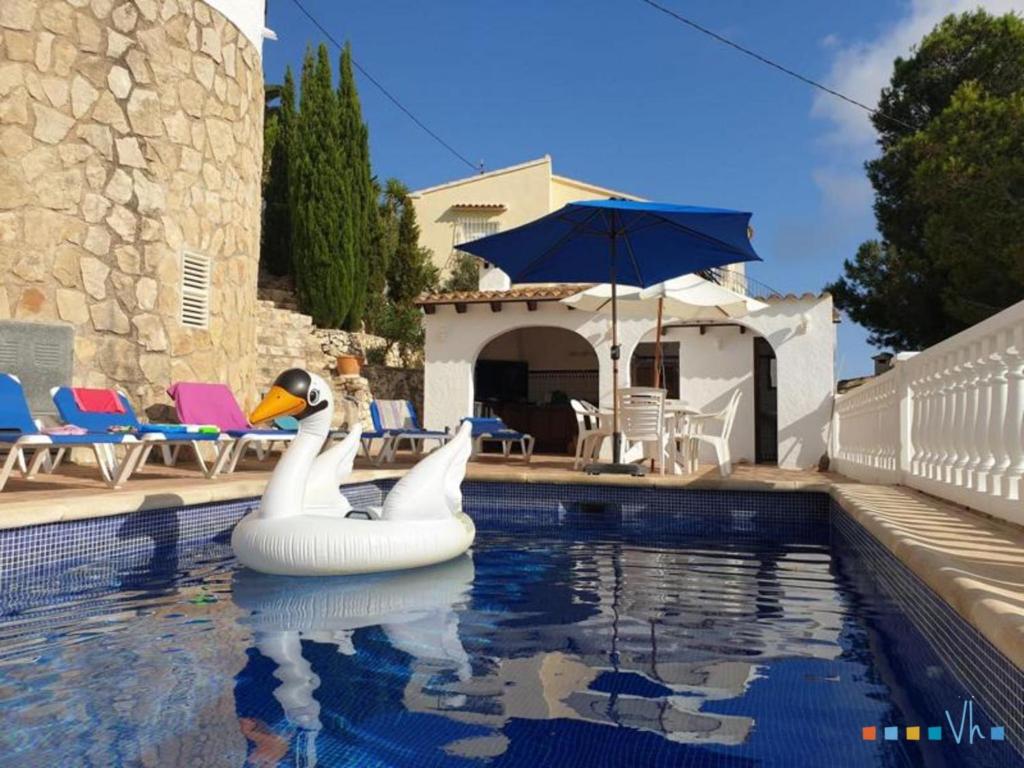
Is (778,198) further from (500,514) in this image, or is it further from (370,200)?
(370,200)

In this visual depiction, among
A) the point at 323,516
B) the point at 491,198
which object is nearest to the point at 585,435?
the point at 323,516

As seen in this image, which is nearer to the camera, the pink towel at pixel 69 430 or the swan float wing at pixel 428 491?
the swan float wing at pixel 428 491

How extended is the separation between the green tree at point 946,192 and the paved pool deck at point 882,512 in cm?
1030

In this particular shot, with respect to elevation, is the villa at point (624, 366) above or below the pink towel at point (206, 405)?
above

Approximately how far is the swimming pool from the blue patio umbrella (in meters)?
3.54

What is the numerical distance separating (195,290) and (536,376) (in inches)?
357

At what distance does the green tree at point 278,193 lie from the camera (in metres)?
21.0

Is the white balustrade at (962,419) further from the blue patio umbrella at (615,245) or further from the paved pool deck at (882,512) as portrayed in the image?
the blue patio umbrella at (615,245)

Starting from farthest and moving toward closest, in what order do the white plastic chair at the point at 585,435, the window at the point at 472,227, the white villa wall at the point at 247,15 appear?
the window at the point at 472,227 < the white villa wall at the point at 247,15 < the white plastic chair at the point at 585,435

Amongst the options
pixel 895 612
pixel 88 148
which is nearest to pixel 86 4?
pixel 88 148

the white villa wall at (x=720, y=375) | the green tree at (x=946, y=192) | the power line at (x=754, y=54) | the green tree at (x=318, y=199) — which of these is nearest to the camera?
the white villa wall at (x=720, y=375)

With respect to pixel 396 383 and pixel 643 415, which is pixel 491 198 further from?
pixel 643 415

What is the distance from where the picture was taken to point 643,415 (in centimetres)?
888

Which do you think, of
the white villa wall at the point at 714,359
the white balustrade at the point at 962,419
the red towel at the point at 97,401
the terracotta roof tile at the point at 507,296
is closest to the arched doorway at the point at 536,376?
the white villa wall at the point at 714,359
